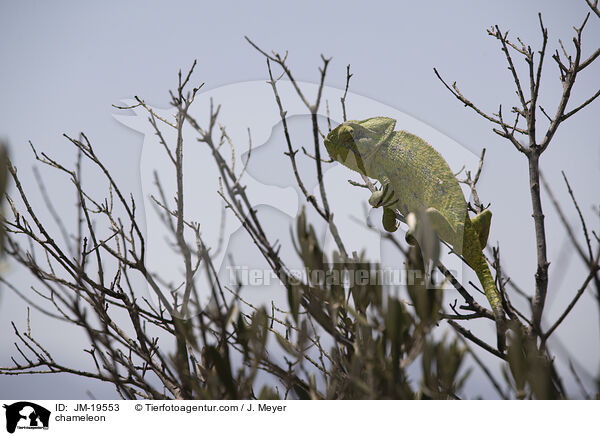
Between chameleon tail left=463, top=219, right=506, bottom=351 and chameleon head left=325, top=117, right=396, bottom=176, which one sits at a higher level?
chameleon head left=325, top=117, right=396, bottom=176

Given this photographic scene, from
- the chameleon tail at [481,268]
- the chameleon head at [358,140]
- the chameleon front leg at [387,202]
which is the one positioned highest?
the chameleon head at [358,140]

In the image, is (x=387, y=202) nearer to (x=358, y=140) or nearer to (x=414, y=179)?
(x=414, y=179)

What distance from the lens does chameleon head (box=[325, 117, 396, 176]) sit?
1697 mm

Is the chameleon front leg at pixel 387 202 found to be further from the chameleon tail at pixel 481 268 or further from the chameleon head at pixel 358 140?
the chameleon tail at pixel 481 268

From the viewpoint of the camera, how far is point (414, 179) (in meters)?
1.78

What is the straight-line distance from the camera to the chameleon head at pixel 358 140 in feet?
5.57

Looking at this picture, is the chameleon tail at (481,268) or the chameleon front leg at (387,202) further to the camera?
the chameleon front leg at (387,202)

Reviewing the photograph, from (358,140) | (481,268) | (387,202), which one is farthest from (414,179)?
(481,268)

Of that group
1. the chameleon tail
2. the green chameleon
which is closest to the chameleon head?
the green chameleon

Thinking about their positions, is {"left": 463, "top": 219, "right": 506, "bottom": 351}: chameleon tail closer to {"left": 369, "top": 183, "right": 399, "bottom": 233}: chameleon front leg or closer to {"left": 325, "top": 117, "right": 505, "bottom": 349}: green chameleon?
{"left": 325, "top": 117, "right": 505, "bottom": 349}: green chameleon

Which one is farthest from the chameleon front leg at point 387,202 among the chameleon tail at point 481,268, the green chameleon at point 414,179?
the chameleon tail at point 481,268
